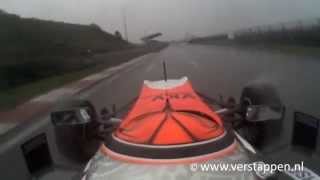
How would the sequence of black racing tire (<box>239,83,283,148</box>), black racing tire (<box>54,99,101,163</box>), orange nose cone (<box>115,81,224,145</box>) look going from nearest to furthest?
orange nose cone (<box>115,81,224,145</box>)
black racing tire (<box>239,83,283,148</box>)
black racing tire (<box>54,99,101,163</box>)

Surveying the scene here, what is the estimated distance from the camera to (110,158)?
16.9ft

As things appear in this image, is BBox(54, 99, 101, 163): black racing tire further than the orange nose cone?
Yes

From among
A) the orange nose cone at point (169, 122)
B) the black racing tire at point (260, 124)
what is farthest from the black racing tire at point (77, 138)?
the black racing tire at point (260, 124)

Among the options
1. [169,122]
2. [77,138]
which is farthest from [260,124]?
[77,138]

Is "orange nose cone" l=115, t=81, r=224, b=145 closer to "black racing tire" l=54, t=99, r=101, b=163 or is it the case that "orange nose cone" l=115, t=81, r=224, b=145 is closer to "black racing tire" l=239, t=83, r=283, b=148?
"black racing tire" l=239, t=83, r=283, b=148

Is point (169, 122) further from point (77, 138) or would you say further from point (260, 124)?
point (77, 138)

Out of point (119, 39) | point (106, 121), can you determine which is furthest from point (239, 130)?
point (119, 39)

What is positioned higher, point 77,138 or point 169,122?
point 169,122

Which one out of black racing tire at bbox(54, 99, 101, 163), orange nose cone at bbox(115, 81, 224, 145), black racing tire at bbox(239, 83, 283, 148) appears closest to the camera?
orange nose cone at bbox(115, 81, 224, 145)

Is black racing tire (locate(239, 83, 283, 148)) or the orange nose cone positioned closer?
the orange nose cone

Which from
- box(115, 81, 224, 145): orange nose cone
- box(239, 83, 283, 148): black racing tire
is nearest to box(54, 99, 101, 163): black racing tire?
box(115, 81, 224, 145): orange nose cone

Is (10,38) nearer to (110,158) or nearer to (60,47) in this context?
(60,47)

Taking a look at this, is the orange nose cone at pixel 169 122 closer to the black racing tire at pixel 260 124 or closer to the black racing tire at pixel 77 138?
the black racing tire at pixel 260 124

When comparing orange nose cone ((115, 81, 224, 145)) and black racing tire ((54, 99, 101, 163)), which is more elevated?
orange nose cone ((115, 81, 224, 145))
